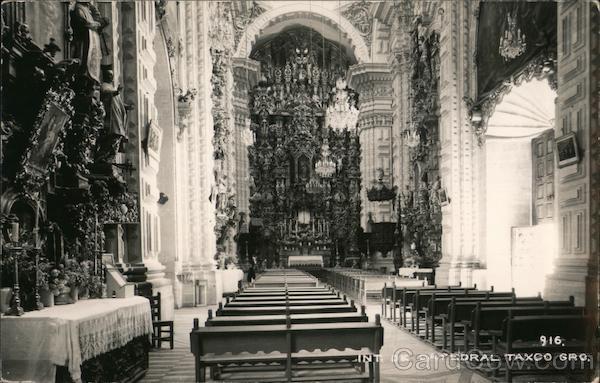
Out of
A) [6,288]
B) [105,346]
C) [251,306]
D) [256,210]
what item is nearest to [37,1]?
[6,288]

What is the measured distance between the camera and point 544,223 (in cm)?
1480

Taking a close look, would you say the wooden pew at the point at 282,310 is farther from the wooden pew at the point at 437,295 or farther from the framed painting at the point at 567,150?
the framed painting at the point at 567,150

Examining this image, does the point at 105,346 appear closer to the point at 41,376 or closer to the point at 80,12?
the point at 41,376

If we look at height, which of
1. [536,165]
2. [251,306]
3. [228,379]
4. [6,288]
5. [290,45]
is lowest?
[228,379]

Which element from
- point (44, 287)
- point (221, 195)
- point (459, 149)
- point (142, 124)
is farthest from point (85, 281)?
point (221, 195)

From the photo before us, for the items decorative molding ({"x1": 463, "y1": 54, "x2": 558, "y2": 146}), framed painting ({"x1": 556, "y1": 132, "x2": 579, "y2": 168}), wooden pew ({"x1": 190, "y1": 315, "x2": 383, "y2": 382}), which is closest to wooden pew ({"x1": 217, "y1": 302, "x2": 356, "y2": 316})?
wooden pew ({"x1": 190, "y1": 315, "x2": 383, "y2": 382})

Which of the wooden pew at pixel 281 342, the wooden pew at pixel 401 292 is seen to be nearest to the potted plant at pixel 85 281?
the wooden pew at pixel 281 342

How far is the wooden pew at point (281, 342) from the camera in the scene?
4719 mm

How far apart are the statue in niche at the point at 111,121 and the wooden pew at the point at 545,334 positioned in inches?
194

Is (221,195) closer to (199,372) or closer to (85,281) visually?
(85,281)

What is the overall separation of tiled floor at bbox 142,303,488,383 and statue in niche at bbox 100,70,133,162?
2.63m

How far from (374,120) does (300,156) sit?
7.02 metres

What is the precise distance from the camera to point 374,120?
28.3 metres

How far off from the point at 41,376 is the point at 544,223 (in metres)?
13.7
